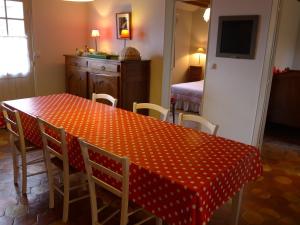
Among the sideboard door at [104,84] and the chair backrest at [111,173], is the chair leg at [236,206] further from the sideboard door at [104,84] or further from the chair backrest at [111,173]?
the sideboard door at [104,84]

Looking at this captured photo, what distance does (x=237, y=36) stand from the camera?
11.2 feet

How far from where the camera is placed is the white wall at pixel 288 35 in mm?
5461

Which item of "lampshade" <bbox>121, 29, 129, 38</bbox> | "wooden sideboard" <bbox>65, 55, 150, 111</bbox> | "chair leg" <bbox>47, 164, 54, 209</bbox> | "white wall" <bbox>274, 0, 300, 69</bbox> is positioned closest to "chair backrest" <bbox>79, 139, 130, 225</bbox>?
"chair leg" <bbox>47, 164, 54, 209</bbox>

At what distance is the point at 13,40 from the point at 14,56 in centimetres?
24

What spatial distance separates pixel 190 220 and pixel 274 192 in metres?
1.73

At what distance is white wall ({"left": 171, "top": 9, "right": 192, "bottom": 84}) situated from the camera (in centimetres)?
649

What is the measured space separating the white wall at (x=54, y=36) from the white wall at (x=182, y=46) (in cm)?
233

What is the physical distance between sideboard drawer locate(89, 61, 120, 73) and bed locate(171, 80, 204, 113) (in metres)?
1.72

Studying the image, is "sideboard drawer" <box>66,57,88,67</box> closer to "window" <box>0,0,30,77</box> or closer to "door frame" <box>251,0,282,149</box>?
"window" <box>0,0,30,77</box>

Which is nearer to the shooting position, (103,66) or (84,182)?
(84,182)

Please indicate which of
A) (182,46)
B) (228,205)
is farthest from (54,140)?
(182,46)

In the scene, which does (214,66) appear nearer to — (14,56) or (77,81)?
(77,81)

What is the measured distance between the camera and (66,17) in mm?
4828

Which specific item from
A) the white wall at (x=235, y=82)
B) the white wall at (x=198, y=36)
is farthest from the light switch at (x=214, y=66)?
the white wall at (x=198, y=36)
